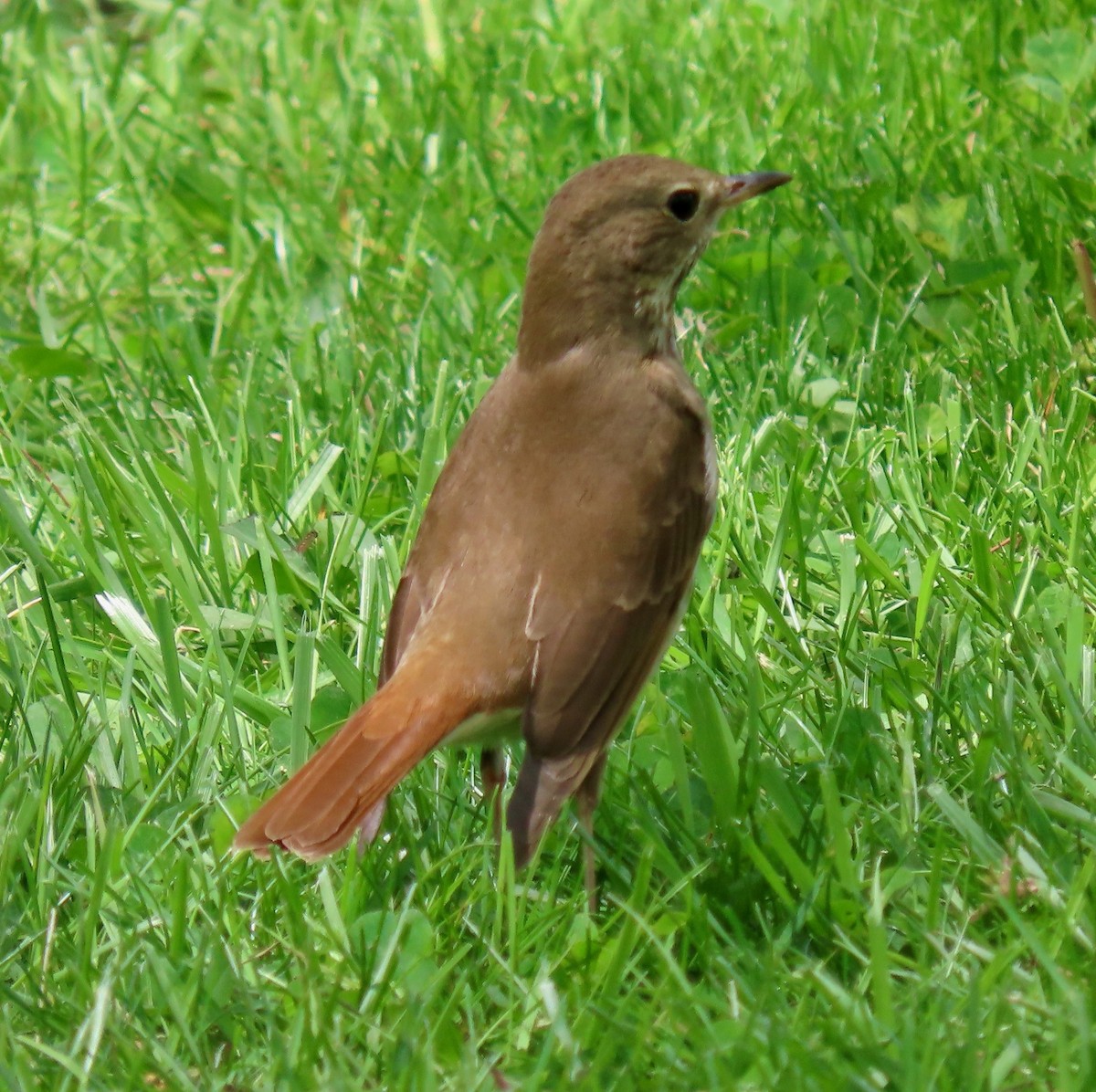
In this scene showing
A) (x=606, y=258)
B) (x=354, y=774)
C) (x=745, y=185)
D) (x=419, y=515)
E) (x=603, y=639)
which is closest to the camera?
(x=354, y=774)

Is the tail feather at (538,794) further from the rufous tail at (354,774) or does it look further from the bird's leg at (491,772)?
the bird's leg at (491,772)

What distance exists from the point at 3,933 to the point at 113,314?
325 centimetres

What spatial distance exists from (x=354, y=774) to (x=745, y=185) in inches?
72.8

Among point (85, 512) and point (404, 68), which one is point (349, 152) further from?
point (85, 512)

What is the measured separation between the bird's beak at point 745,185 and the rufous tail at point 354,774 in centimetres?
150

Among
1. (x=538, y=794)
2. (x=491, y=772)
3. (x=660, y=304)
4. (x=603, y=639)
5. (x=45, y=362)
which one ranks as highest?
(x=660, y=304)

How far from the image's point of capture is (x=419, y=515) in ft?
15.9

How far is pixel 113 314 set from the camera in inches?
245

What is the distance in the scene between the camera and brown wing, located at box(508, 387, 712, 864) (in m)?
3.44

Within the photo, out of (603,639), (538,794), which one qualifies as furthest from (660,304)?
(538,794)

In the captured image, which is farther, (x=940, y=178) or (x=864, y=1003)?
(x=940, y=178)

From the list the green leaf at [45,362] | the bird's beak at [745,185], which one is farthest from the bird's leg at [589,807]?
the green leaf at [45,362]

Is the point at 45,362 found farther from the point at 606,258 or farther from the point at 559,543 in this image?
the point at 559,543

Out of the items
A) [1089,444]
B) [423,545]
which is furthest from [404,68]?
[423,545]
